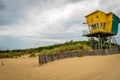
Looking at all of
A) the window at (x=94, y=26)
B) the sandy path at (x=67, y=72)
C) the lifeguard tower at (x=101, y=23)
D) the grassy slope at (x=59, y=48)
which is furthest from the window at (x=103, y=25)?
the sandy path at (x=67, y=72)

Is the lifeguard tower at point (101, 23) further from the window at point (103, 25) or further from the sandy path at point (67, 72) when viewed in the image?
the sandy path at point (67, 72)

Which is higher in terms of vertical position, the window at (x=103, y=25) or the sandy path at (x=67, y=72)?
the window at (x=103, y=25)

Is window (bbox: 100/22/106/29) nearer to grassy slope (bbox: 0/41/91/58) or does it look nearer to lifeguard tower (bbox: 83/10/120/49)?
lifeguard tower (bbox: 83/10/120/49)

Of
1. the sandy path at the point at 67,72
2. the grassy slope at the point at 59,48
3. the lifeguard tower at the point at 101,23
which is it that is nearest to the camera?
the sandy path at the point at 67,72

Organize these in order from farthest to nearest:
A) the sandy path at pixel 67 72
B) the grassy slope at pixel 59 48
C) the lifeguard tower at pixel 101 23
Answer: the lifeguard tower at pixel 101 23
the grassy slope at pixel 59 48
the sandy path at pixel 67 72

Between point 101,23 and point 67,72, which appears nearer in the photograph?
point 67,72

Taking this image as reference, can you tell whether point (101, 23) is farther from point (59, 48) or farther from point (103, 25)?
point (59, 48)

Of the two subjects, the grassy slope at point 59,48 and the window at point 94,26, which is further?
the window at point 94,26

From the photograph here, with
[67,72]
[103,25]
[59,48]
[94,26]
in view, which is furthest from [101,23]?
[67,72]

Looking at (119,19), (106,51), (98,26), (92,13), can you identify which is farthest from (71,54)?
(119,19)

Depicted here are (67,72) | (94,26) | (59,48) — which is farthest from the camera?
(94,26)

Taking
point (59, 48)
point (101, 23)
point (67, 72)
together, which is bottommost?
point (67, 72)

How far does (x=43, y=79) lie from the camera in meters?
7.32

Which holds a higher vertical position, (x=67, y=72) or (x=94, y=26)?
(x=94, y=26)
